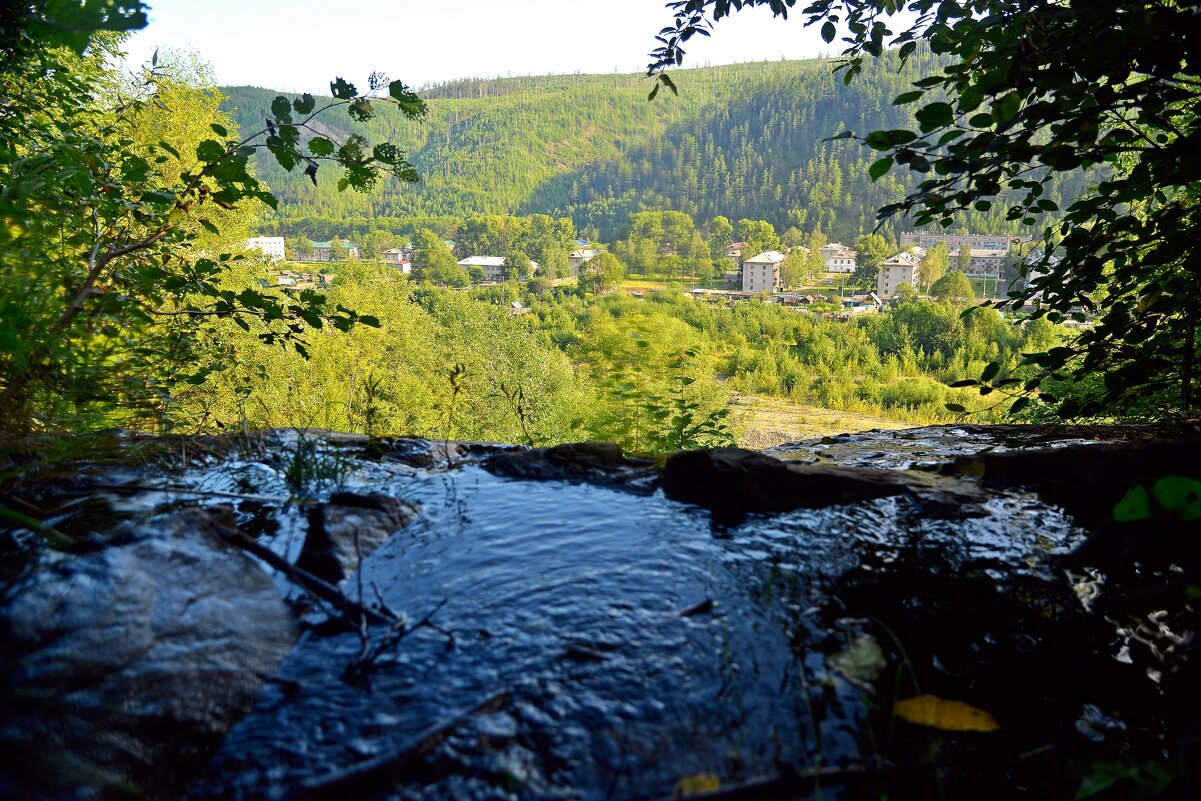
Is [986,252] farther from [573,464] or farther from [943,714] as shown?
[943,714]

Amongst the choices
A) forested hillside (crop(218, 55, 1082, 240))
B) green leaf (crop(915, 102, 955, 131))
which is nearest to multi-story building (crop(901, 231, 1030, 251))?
forested hillside (crop(218, 55, 1082, 240))

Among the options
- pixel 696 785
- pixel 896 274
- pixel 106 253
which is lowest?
pixel 696 785

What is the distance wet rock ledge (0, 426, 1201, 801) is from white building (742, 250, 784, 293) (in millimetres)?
119065

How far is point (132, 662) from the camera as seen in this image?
1.65 m

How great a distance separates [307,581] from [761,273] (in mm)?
122428

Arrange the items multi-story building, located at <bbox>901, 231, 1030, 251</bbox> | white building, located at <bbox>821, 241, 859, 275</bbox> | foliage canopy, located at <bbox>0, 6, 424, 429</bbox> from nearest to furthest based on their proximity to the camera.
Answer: foliage canopy, located at <bbox>0, 6, 424, 429</bbox> → multi-story building, located at <bbox>901, 231, 1030, 251</bbox> → white building, located at <bbox>821, 241, 859, 275</bbox>

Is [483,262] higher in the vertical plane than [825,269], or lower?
higher

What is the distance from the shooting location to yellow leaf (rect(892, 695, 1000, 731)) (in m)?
1.73

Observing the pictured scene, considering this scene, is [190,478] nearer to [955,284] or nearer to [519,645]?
[519,645]

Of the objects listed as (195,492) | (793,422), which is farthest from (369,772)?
(793,422)

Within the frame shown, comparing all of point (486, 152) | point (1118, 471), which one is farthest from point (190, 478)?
point (486, 152)

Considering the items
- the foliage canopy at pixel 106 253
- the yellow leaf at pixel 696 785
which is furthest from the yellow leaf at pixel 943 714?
the foliage canopy at pixel 106 253

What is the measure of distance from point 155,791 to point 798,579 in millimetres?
2090

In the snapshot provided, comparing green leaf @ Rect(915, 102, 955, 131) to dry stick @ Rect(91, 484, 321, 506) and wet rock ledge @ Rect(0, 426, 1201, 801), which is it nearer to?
wet rock ledge @ Rect(0, 426, 1201, 801)
